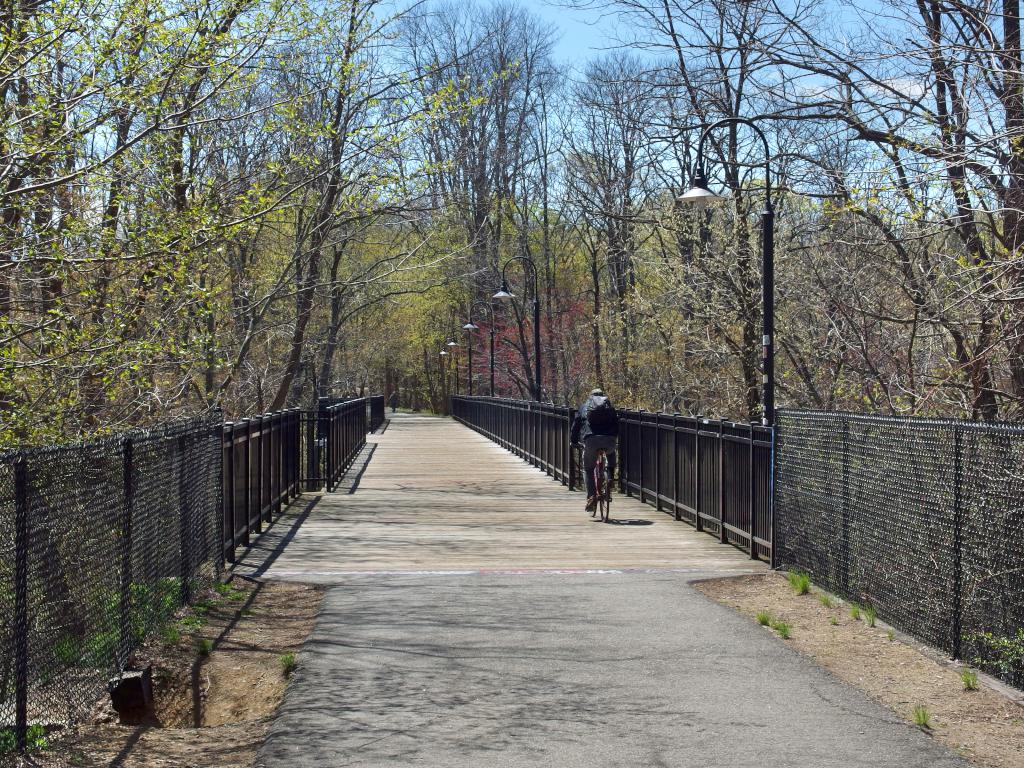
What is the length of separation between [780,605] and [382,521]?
7556mm

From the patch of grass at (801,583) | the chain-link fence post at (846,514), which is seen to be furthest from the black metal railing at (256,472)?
the chain-link fence post at (846,514)

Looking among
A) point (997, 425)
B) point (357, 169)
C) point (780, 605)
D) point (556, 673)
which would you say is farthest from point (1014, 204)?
point (357, 169)

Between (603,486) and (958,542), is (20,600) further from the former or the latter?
(603,486)

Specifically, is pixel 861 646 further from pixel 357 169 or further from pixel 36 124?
pixel 357 169

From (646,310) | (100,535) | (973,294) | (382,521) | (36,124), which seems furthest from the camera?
(646,310)

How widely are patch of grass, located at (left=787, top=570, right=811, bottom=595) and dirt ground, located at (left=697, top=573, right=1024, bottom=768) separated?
0.16ft

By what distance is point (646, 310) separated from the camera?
28.6m

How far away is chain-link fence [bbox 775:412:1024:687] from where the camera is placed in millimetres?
6922

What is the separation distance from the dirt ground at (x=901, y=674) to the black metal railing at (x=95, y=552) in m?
4.20

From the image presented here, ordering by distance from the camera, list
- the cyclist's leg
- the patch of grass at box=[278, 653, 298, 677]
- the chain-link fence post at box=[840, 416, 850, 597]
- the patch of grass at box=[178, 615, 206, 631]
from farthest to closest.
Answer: the cyclist's leg, the chain-link fence post at box=[840, 416, 850, 597], the patch of grass at box=[178, 615, 206, 631], the patch of grass at box=[278, 653, 298, 677]

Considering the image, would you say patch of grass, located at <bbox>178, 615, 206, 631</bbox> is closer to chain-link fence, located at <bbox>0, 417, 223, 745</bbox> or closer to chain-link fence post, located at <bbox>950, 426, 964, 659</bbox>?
chain-link fence, located at <bbox>0, 417, 223, 745</bbox>

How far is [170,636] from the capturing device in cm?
837

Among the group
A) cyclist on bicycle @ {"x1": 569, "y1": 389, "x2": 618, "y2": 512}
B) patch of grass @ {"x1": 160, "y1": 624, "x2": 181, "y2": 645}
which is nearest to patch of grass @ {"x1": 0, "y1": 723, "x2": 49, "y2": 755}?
patch of grass @ {"x1": 160, "y1": 624, "x2": 181, "y2": 645}

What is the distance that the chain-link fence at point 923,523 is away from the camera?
6.92 meters
